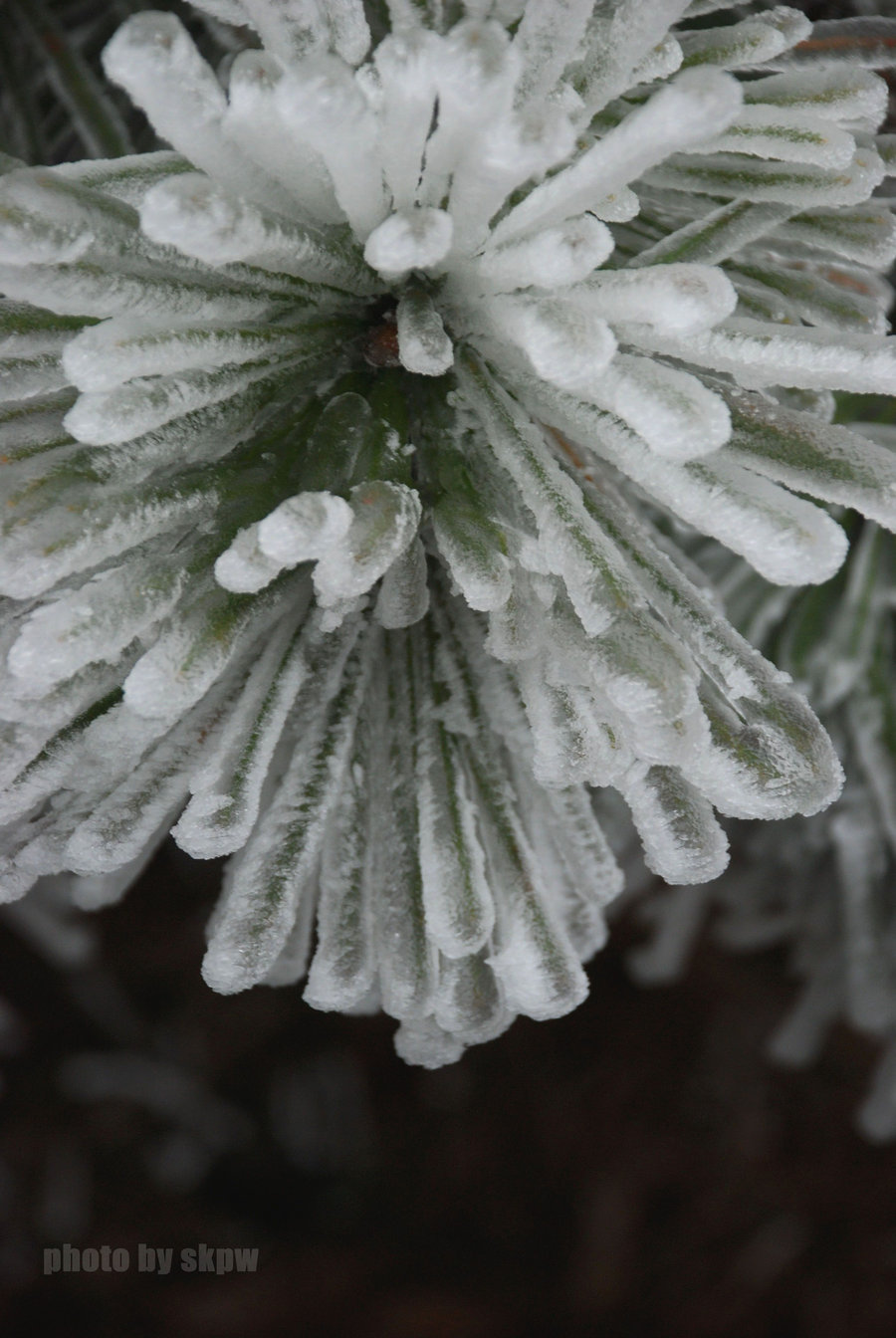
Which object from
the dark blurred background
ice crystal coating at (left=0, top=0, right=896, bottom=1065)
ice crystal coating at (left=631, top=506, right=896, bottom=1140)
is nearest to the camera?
ice crystal coating at (left=0, top=0, right=896, bottom=1065)

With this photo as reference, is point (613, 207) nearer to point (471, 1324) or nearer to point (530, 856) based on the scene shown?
point (530, 856)

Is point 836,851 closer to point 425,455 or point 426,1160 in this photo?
point 425,455

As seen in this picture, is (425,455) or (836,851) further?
(836,851)

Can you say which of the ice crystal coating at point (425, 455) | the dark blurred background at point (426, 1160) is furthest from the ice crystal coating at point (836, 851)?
the dark blurred background at point (426, 1160)

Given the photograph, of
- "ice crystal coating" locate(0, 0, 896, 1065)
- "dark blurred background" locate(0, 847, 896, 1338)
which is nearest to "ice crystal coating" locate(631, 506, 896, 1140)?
"ice crystal coating" locate(0, 0, 896, 1065)

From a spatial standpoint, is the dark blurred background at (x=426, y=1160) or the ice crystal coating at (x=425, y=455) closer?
the ice crystal coating at (x=425, y=455)

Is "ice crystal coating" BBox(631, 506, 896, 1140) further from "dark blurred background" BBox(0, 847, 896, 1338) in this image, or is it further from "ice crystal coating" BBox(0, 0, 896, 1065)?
"dark blurred background" BBox(0, 847, 896, 1338)

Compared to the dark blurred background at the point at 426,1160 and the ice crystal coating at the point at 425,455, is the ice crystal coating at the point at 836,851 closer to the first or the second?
the ice crystal coating at the point at 425,455

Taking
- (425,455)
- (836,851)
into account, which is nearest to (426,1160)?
(836,851)
